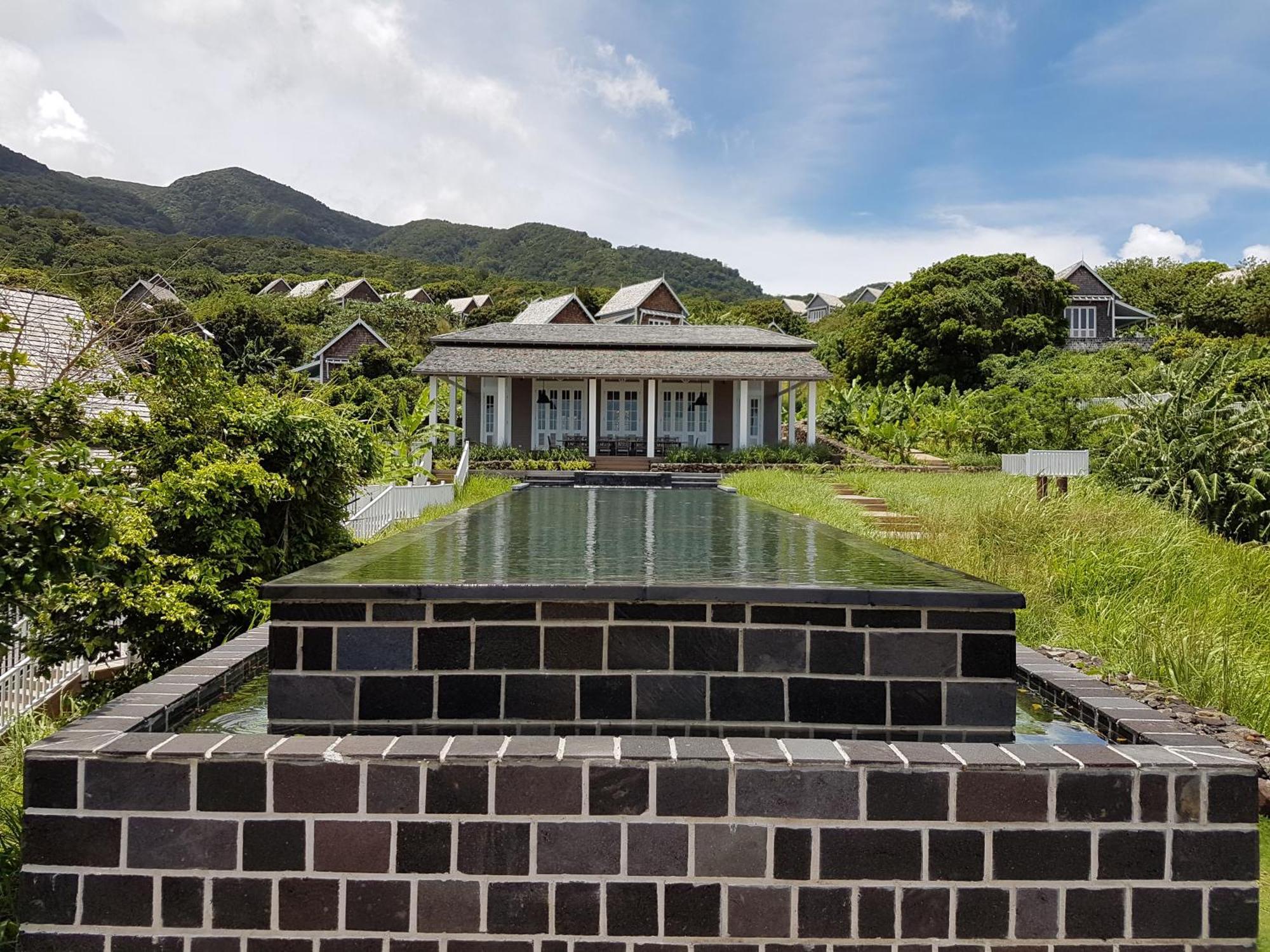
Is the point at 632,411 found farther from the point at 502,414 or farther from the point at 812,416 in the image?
the point at 812,416

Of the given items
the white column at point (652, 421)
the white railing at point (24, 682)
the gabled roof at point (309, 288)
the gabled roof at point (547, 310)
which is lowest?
the white railing at point (24, 682)

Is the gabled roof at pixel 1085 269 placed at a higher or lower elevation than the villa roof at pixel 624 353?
higher

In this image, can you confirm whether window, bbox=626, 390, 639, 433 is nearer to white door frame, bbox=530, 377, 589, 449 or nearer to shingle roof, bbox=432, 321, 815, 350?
white door frame, bbox=530, 377, 589, 449

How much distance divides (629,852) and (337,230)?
12568 cm

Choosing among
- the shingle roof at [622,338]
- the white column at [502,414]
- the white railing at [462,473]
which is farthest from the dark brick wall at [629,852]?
the shingle roof at [622,338]

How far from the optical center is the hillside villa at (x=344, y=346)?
42625 mm

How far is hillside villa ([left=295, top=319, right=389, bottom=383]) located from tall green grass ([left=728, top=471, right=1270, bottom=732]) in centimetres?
3524

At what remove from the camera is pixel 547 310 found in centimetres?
4391

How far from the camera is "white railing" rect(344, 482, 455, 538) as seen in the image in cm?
1123

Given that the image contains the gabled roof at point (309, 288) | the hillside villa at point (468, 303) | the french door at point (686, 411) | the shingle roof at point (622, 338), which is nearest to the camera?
the french door at point (686, 411)

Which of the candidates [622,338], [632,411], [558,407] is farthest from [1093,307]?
[558,407]

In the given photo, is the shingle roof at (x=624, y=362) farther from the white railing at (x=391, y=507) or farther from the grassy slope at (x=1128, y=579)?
the grassy slope at (x=1128, y=579)

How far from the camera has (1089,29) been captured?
14.3m

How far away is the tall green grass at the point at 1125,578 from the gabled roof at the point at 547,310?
107ft
